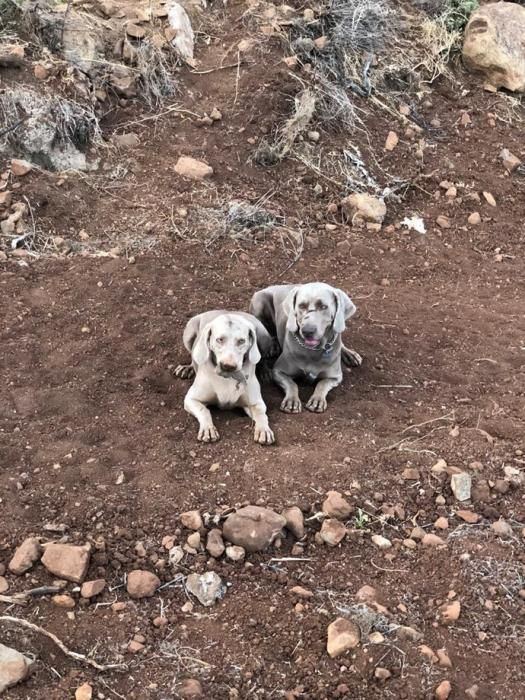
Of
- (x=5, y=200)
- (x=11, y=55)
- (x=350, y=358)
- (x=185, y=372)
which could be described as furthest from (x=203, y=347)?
(x=11, y=55)

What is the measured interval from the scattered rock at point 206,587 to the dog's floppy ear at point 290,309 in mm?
1927

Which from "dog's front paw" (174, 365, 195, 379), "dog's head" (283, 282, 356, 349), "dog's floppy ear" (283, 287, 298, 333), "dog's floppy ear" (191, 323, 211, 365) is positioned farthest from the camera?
"dog's front paw" (174, 365, 195, 379)

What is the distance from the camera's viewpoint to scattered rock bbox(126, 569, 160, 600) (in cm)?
322

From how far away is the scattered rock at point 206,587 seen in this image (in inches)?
128

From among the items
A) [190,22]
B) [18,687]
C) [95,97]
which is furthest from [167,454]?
[190,22]

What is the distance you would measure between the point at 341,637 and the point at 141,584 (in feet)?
2.80

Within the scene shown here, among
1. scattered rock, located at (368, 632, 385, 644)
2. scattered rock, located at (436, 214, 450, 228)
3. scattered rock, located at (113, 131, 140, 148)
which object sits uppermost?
scattered rock, located at (368, 632, 385, 644)

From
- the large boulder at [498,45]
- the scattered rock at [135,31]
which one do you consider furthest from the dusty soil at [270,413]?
the large boulder at [498,45]

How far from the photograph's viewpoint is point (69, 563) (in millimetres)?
3262

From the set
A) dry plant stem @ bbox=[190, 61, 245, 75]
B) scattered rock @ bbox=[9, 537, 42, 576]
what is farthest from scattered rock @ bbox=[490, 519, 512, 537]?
dry plant stem @ bbox=[190, 61, 245, 75]

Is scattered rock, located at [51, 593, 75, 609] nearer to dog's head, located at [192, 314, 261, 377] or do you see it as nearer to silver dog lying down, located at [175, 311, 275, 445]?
silver dog lying down, located at [175, 311, 275, 445]

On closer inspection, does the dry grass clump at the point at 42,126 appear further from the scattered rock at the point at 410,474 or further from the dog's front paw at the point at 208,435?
the scattered rock at the point at 410,474

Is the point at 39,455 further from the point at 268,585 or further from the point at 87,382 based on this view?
the point at 268,585

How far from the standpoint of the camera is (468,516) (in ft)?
12.4
